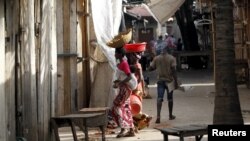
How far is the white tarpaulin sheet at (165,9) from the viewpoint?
54.2 ft

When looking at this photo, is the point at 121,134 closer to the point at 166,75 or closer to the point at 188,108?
the point at 166,75

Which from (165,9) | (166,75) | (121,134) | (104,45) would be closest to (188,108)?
(166,75)

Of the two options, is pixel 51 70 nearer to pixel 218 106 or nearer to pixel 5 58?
pixel 5 58

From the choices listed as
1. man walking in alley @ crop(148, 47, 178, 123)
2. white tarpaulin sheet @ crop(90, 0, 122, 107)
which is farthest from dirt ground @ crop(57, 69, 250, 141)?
white tarpaulin sheet @ crop(90, 0, 122, 107)

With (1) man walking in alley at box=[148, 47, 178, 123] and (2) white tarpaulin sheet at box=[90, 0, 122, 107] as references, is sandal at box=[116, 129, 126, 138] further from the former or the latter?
(1) man walking in alley at box=[148, 47, 178, 123]

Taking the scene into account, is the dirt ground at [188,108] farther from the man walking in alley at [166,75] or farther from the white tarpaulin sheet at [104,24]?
the white tarpaulin sheet at [104,24]

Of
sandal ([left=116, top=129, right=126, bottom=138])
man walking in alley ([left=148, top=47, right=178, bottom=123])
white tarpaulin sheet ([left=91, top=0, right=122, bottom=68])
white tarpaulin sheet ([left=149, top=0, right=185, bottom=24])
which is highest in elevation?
white tarpaulin sheet ([left=149, top=0, right=185, bottom=24])

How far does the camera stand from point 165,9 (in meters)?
16.6

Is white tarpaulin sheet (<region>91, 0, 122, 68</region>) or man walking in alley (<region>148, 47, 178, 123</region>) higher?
white tarpaulin sheet (<region>91, 0, 122, 68</region>)

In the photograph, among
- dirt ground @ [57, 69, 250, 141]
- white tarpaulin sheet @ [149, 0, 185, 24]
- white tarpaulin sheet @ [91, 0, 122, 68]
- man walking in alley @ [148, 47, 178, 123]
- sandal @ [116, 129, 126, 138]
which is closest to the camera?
sandal @ [116, 129, 126, 138]

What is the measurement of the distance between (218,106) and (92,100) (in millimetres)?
4670

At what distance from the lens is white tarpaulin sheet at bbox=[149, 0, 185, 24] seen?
54.2 ft

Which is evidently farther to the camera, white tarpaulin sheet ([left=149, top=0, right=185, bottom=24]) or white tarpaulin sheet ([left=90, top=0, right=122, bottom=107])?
white tarpaulin sheet ([left=149, top=0, right=185, bottom=24])

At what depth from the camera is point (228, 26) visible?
820cm
